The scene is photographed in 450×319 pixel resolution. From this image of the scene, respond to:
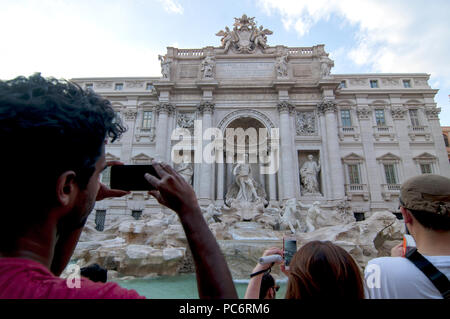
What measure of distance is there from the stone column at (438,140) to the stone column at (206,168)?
16463 millimetres

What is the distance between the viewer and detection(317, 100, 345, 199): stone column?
648 inches

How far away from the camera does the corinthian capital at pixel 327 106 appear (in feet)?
59.4

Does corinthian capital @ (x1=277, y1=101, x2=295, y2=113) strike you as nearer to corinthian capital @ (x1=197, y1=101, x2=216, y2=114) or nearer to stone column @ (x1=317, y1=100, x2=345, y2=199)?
stone column @ (x1=317, y1=100, x2=345, y2=199)

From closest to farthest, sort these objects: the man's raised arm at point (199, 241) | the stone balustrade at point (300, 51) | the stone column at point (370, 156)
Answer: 1. the man's raised arm at point (199, 241)
2. the stone column at point (370, 156)
3. the stone balustrade at point (300, 51)

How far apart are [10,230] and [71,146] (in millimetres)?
306

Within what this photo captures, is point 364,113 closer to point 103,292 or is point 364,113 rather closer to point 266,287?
point 266,287

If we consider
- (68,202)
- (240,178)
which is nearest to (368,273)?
(68,202)

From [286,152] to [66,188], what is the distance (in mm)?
16970

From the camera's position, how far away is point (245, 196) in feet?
51.0

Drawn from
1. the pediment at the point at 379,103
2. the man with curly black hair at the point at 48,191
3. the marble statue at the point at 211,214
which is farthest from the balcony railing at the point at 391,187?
the man with curly black hair at the point at 48,191

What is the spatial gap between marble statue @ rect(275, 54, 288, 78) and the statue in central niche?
796 cm

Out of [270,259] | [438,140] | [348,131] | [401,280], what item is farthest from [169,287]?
[438,140]

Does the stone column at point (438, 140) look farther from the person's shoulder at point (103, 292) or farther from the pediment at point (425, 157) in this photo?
the person's shoulder at point (103, 292)

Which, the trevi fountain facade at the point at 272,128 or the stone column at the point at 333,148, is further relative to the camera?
the trevi fountain facade at the point at 272,128
